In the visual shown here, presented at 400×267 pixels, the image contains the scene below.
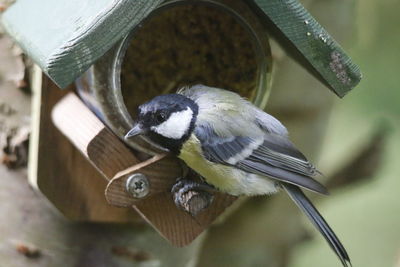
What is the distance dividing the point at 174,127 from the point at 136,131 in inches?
4.2

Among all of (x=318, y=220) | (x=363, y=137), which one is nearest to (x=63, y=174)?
(x=318, y=220)

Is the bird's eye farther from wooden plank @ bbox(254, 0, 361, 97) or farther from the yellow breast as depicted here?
wooden plank @ bbox(254, 0, 361, 97)

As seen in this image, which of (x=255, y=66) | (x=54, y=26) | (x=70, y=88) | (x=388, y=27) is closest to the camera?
(x=54, y=26)

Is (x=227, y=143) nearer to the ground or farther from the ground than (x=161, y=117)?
nearer to the ground

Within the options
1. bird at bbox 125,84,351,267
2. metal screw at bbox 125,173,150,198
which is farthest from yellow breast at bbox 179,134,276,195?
metal screw at bbox 125,173,150,198

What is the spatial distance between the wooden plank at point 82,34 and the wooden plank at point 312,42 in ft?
1.02

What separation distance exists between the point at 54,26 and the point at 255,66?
0.57m

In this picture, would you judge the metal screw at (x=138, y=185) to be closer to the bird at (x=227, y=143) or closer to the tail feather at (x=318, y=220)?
the bird at (x=227, y=143)

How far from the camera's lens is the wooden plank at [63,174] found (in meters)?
2.50

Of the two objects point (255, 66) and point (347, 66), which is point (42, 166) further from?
point (347, 66)

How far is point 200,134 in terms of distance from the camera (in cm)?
220

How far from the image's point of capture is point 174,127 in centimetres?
219

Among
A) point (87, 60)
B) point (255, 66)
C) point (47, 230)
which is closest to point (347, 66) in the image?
point (255, 66)

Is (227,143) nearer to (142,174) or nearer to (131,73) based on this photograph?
(142,174)
